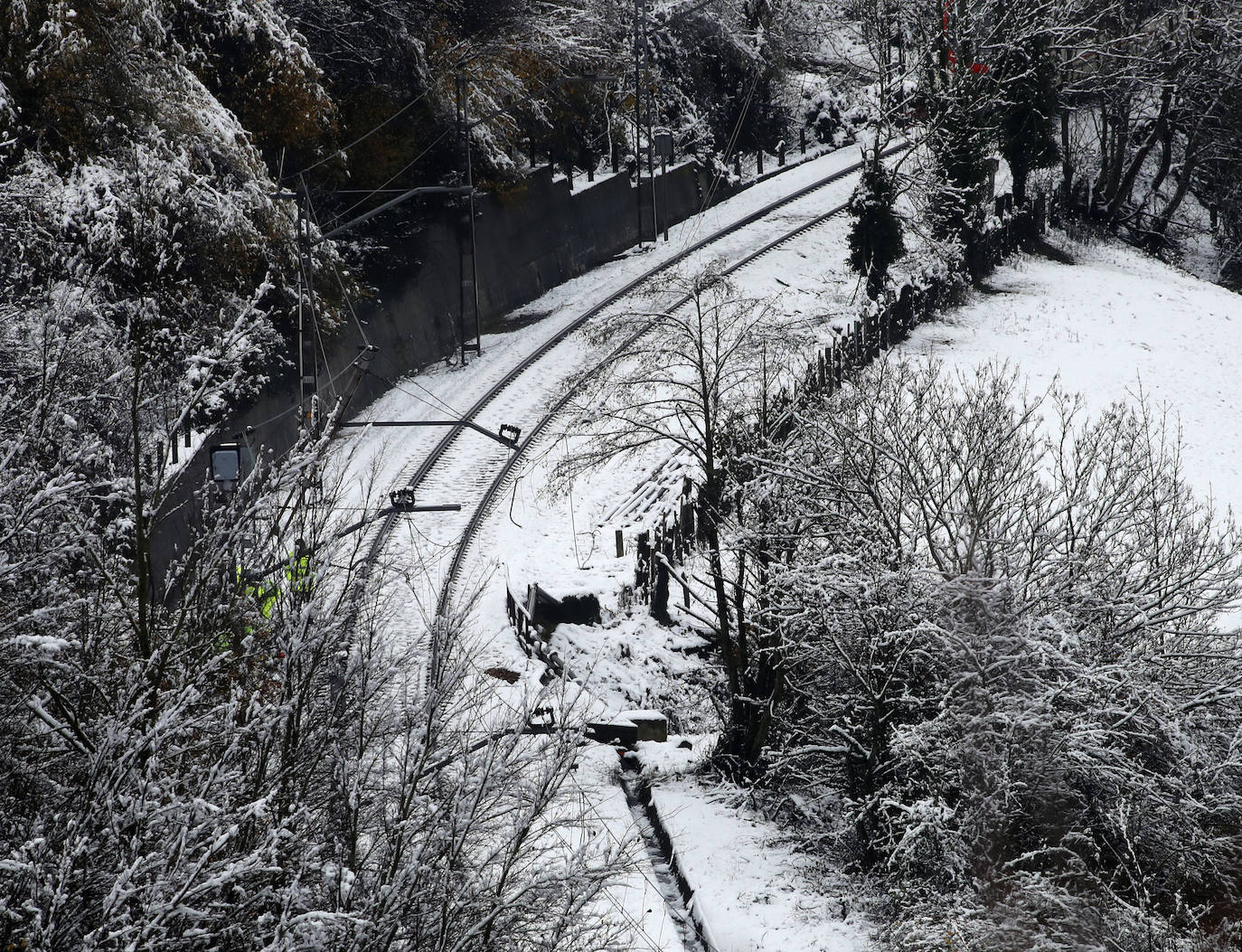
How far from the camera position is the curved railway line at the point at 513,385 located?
810 inches

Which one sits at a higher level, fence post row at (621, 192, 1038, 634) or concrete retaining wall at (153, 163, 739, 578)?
concrete retaining wall at (153, 163, 739, 578)

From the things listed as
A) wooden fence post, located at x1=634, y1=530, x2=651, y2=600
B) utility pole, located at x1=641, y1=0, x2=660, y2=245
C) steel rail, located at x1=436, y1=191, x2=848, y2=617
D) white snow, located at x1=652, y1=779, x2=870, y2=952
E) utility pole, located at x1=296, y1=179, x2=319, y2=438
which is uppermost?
utility pole, located at x1=641, y1=0, x2=660, y2=245

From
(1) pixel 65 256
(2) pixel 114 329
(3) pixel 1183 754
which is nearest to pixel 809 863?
(3) pixel 1183 754

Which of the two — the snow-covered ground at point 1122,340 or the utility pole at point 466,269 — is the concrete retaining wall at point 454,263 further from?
the snow-covered ground at point 1122,340

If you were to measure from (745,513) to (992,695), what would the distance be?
5.27 m

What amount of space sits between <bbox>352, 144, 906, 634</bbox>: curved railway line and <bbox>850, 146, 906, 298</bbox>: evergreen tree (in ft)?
9.81

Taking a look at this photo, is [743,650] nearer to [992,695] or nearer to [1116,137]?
[992,695]

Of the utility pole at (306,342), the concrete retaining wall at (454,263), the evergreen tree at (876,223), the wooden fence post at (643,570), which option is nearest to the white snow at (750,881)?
the wooden fence post at (643,570)

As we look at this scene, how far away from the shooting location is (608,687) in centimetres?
1956

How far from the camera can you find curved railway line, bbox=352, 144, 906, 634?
2057cm

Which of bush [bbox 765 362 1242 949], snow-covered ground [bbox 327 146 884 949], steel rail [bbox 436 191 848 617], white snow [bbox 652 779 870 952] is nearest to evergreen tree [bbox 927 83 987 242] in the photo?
snow-covered ground [bbox 327 146 884 949]

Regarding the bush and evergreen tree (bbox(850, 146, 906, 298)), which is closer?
the bush

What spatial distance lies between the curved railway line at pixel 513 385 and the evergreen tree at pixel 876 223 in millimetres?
2991

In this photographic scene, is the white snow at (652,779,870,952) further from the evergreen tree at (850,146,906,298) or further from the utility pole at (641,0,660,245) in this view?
the utility pole at (641,0,660,245)
